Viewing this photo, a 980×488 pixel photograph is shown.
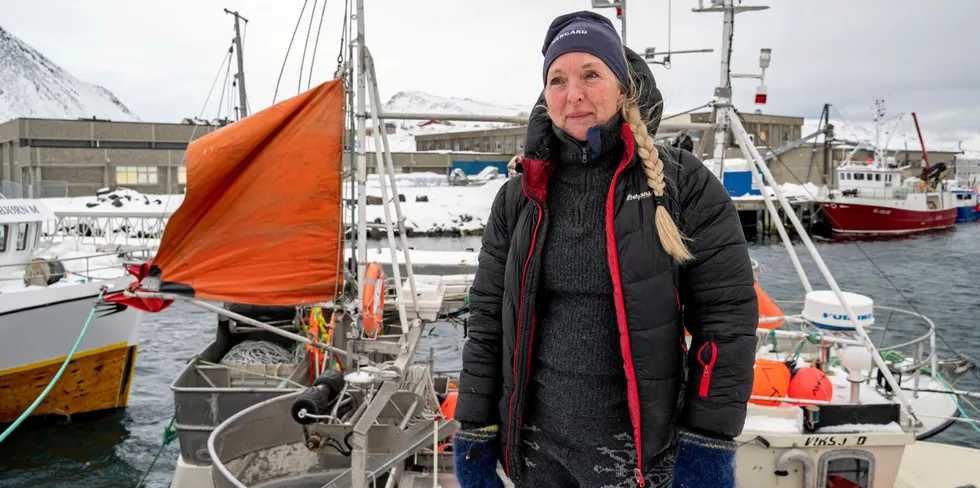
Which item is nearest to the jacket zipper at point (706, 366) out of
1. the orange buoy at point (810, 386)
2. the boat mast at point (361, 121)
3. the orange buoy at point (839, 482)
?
the orange buoy at point (839, 482)

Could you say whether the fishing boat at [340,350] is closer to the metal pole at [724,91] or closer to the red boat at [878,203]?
the metal pole at [724,91]

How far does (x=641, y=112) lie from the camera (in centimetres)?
244

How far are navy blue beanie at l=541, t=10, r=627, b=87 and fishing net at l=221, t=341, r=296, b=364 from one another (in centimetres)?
1056

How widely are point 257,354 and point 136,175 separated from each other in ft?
177

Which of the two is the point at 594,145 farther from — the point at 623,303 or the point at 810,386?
the point at 810,386

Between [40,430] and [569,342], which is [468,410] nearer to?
[569,342]

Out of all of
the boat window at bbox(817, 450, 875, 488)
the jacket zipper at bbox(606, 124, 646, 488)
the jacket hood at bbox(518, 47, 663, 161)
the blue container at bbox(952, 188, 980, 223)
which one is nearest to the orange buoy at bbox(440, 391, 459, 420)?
the boat window at bbox(817, 450, 875, 488)

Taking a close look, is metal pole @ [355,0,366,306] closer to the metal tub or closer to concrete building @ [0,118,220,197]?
the metal tub

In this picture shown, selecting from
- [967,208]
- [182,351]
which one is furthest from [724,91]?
[967,208]

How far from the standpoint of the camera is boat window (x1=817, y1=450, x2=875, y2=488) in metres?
6.12

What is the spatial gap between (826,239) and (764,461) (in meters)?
48.4

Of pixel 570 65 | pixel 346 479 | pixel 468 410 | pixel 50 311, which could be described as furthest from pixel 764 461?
pixel 50 311

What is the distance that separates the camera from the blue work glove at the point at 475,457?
8.49 feet

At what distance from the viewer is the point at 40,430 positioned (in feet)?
48.4
